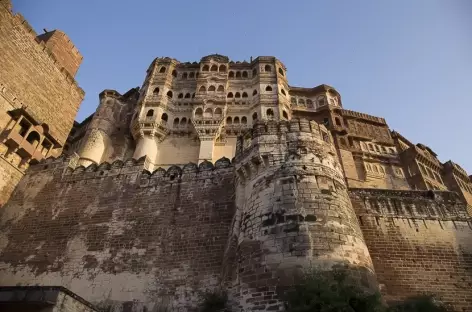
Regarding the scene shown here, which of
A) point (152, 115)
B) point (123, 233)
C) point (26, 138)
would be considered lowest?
point (123, 233)

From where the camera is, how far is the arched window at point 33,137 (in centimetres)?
1706

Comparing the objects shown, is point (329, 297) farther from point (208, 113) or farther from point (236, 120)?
point (236, 120)

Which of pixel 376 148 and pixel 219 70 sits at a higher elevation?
pixel 219 70

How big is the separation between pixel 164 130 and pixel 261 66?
11.2 m

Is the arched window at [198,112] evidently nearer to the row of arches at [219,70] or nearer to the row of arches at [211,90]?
the row of arches at [211,90]

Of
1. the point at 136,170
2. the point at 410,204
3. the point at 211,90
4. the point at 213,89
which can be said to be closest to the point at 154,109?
the point at 211,90

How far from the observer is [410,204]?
11891 millimetres

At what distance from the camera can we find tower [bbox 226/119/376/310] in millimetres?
8039

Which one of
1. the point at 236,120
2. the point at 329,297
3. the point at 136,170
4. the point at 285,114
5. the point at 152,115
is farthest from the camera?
the point at 236,120

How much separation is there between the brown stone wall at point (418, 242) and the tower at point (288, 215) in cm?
174

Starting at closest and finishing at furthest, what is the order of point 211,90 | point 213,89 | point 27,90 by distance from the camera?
point 27,90
point 211,90
point 213,89

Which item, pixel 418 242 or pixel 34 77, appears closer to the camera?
pixel 418 242

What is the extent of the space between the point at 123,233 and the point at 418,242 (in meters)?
9.56

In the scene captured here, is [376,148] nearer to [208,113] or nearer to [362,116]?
[362,116]
